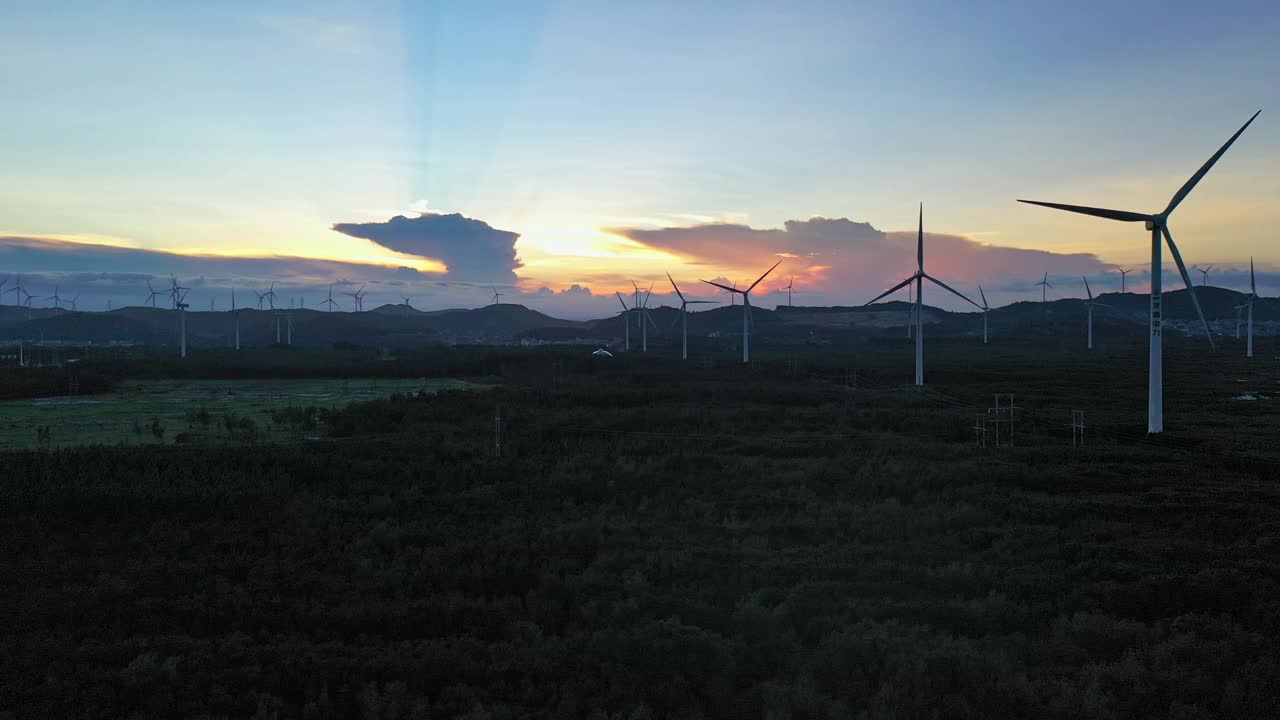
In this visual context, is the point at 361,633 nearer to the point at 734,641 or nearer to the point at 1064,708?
the point at 734,641

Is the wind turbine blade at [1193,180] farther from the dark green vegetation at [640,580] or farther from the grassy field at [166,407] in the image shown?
the grassy field at [166,407]

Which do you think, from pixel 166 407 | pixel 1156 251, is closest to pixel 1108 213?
pixel 1156 251

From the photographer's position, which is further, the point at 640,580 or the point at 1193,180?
the point at 1193,180

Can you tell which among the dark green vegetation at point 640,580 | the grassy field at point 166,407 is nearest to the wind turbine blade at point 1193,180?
the dark green vegetation at point 640,580

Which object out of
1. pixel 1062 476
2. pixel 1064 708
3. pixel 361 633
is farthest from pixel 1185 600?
pixel 361 633

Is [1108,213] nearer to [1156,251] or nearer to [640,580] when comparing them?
[1156,251]
